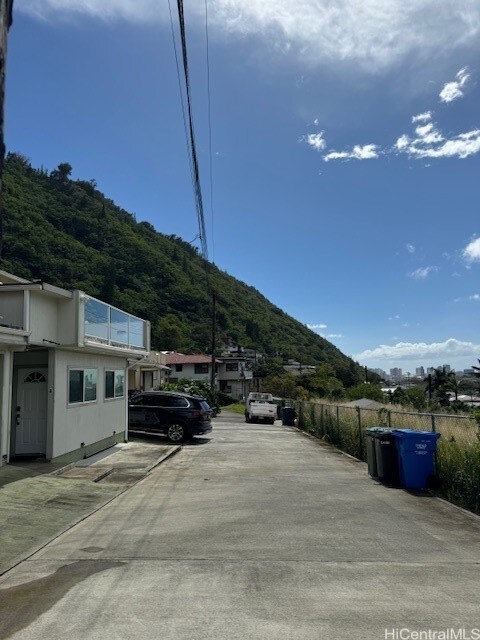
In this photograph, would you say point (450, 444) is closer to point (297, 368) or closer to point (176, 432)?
point (176, 432)

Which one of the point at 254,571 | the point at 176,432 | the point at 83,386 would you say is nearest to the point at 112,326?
the point at 83,386

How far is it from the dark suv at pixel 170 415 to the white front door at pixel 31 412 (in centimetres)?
698

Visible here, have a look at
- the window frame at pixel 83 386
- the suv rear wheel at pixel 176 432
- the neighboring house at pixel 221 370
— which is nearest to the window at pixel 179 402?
the suv rear wheel at pixel 176 432

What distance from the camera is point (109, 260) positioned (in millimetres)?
66312

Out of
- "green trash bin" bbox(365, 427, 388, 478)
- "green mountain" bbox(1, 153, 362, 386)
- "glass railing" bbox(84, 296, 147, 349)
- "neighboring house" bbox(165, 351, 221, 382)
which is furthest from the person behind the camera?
"neighboring house" bbox(165, 351, 221, 382)

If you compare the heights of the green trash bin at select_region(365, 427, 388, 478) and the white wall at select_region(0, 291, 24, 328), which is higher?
the white wall at select_region(0, 291, 24, 328)

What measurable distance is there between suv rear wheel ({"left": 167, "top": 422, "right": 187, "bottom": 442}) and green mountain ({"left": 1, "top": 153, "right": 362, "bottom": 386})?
30.1m

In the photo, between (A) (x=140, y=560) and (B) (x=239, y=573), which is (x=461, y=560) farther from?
(A) (x=140, y=560)

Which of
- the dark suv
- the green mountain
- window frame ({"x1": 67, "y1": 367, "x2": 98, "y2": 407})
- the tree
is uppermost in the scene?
the tree

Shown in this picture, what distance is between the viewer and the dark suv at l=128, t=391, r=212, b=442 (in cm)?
1884

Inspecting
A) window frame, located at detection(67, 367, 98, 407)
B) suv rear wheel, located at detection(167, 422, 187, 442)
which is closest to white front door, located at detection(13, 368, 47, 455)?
window frame, located at detection(67, 367, 98, 407)

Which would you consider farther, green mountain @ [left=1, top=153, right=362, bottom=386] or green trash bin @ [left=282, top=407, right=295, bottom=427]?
green mountain @ [left=1, top=153, right=362, bottom=386]

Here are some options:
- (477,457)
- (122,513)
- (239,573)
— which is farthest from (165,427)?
(239,573)

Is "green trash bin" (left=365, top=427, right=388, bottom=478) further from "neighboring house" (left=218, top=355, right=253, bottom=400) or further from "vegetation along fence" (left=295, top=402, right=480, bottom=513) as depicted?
"neighboring house" (left=218, top=355, right=253, bottom=400)
